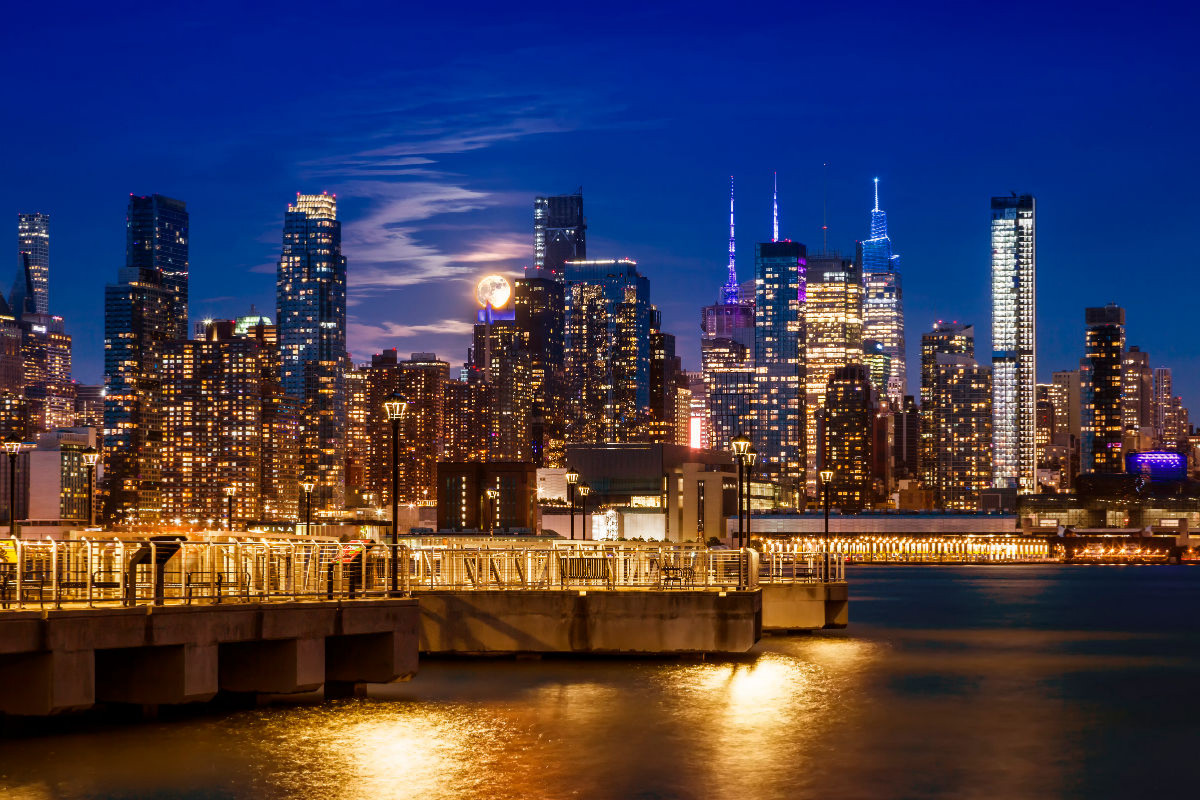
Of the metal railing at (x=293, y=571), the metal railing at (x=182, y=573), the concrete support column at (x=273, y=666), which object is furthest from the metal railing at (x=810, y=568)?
the concrete support column at (x=273, y=666)

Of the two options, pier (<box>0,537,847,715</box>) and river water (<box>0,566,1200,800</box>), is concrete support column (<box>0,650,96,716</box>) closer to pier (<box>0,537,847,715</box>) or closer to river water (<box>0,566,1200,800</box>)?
pier (<box>0,537,847,715</box>)

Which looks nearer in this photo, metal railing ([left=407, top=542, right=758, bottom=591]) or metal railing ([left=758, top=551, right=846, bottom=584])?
metal railing ([left=407, top=542, right=758, bottom=591])

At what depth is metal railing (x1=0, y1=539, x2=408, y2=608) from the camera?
1314 inches

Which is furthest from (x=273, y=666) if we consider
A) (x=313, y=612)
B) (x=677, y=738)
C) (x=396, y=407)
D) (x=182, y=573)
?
(x=396, y=407)

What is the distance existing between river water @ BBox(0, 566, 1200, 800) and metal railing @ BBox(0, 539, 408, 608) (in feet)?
8.60

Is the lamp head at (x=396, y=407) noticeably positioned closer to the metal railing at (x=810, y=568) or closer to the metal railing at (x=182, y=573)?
the metal railing at (x=182, y=573)

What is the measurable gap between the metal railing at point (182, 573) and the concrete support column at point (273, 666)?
1121 mm

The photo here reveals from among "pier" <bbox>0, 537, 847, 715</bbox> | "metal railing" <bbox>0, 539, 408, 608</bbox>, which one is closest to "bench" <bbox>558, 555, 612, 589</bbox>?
"pier" <bbox>0, 537, 847, 715</bbox>

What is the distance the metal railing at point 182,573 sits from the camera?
109ft

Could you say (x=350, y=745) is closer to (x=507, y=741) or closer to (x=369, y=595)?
(x=507, y=741)

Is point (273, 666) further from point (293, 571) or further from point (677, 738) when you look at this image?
point (677, 738)

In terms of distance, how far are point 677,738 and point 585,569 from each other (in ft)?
70.1

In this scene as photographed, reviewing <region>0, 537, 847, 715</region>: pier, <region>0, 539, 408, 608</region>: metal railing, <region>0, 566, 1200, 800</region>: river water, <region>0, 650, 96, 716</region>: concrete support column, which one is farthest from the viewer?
<region>0, 539, 408, 608</region>: metal railing

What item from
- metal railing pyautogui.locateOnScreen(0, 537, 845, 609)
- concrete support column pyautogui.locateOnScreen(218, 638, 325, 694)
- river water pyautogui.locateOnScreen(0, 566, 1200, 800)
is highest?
metal railing pyautogui.locateOnScreen(0, 537, 845, 609)
